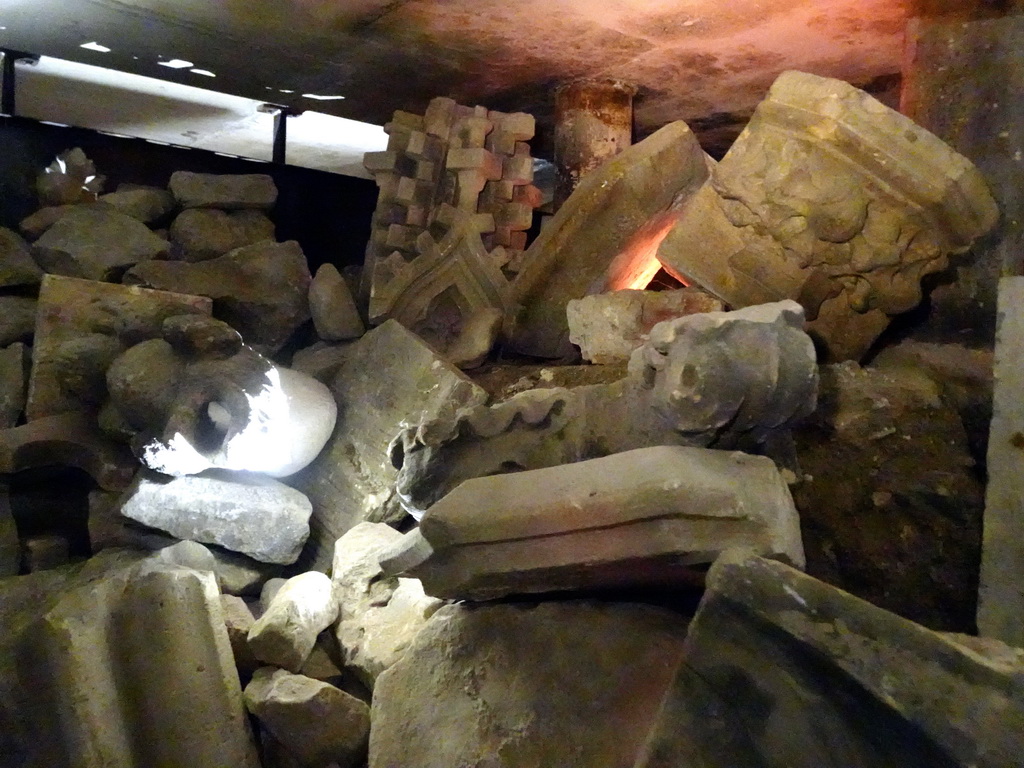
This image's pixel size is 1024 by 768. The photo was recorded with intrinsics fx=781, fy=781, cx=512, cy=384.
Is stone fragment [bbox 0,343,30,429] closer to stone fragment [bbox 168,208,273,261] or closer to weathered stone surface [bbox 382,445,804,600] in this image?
stone fragment [bbox 168,208,273,261]

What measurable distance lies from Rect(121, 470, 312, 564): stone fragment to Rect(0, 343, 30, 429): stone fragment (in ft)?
1.45

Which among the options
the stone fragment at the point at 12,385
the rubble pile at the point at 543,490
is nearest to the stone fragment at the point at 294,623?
the rubble pile at the point at 543,490

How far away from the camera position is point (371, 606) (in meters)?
1.83

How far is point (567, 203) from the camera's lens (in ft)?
7.93

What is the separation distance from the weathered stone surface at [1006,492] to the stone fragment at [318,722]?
1153 millimetres

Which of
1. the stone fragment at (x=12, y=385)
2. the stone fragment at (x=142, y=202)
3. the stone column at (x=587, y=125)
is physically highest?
the stone column at (x=587, y=125)

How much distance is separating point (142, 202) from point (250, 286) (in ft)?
2.05

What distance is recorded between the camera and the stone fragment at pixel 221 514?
1.91 metres

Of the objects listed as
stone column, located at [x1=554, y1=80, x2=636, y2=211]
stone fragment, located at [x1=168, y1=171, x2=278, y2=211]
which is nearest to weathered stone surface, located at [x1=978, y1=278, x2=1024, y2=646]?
stone column, located at [x1=554, y1=80, x2=636, y2=211]

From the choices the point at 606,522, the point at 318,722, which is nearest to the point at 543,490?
the point at 606,522

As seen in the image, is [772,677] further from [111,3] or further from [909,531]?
[111,3]

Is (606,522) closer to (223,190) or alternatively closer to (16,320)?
(16,320)

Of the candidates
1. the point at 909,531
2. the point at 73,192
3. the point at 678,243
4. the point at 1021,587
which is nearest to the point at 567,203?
the point at 678,243

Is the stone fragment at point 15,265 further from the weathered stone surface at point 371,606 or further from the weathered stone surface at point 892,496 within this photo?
the weathered stone surface at point 892,496
